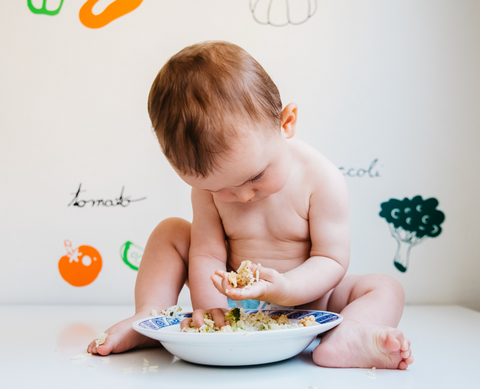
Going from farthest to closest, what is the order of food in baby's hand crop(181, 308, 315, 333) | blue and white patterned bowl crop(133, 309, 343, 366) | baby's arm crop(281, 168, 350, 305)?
baby's arm crop(281, 168, 350, 305) < food in baby's hand crop(181, 308, 315, 333) < blue and white patterned bowl crop(133, 309, 343, 366)

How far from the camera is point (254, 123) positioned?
68 centimetres

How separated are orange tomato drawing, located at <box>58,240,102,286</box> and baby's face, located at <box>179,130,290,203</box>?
0.77 m

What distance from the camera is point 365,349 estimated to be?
65cm

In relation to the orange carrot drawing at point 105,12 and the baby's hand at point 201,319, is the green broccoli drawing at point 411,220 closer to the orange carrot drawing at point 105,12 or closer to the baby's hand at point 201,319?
the baby's hand at point 201,319

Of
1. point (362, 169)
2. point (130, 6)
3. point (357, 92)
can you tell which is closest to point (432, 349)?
point (362, 169)

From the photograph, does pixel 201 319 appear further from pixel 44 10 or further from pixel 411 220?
pixel 44 10

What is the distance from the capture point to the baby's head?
65 centimetres

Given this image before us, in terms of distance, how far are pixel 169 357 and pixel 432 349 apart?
17.1 inches

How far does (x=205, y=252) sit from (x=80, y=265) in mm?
643

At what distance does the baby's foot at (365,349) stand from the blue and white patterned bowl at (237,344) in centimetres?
3

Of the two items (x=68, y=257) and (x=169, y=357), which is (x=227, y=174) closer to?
(x=169, y=357)

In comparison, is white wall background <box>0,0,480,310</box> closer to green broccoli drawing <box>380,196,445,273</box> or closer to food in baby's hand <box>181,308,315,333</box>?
green broccoli drawing <box>380,196,445,273</box>

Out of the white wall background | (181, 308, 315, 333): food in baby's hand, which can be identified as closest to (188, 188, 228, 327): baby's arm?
(181, 308, 315, 333): food in baby's hand

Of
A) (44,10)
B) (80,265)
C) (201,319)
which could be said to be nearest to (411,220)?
(201,319)
